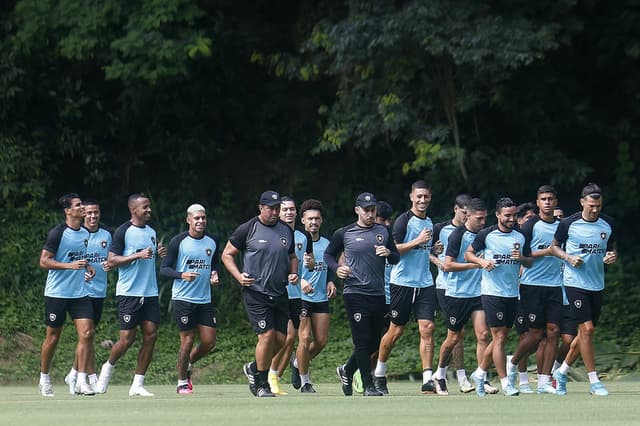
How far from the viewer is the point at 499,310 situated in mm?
18766

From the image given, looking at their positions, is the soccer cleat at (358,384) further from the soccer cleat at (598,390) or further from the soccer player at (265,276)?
the soccer cleat at (598,390)

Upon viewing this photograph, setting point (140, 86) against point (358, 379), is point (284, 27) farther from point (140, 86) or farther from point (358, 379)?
point (358, 379)

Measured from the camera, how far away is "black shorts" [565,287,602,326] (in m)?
18.2

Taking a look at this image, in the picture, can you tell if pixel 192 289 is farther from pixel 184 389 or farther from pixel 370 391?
pixel 370 391

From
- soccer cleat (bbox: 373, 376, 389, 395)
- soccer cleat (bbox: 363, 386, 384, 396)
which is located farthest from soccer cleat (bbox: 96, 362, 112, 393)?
soccer cleat (bbox: 363, 386, 384, 396)

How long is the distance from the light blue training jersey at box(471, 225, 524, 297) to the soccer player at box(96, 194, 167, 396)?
4.03m

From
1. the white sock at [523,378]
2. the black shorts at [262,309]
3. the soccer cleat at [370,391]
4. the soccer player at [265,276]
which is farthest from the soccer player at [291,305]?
the white sock at [523,378]

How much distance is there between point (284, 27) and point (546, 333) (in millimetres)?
13570

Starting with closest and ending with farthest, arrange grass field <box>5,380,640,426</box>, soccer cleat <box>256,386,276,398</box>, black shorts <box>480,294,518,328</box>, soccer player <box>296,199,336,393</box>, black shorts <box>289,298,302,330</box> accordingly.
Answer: grass field <box>5,380,640,426</box>, soccer cleat <box>256,386,276,398</box>, black shorts <box>480,294,518,328</box>, black shorts <box>289,298,302,330</box>, soccer player <box>296,199,336,393</box>

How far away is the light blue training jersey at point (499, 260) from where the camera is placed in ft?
61.7

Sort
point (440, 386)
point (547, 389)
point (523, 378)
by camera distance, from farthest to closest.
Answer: point (523, 378) < point (547, 389) < point (440, 386)

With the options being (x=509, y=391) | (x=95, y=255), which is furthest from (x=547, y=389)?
(x=95, y=255)

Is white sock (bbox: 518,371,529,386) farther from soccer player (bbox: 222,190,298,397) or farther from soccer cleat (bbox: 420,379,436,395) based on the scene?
soccer player (bbox: 222,190,298,397)

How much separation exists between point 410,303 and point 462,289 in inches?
29.3
